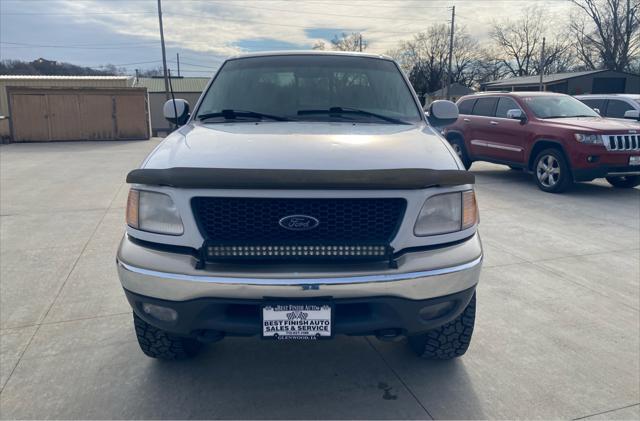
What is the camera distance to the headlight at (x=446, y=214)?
85.4 inches

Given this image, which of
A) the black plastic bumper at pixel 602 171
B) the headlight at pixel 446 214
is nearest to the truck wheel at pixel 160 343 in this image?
the headlight at pixel 446 214

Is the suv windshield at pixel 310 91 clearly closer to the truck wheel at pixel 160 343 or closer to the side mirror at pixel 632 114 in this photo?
the truck wheel at pixel 160 343

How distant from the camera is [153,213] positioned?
2.20 meters

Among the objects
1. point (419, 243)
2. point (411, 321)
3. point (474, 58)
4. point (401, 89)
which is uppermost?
point (474, 58)

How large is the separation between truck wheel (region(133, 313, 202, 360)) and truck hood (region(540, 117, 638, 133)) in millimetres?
7307

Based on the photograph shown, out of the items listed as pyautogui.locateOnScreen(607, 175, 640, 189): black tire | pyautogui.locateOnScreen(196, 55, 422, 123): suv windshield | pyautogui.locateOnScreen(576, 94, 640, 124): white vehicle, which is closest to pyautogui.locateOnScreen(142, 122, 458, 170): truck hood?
pyautogui.locateOnScreen(196, 55, 422, 123): suv windshield

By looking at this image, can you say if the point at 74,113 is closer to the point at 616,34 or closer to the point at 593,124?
the point at 593,124

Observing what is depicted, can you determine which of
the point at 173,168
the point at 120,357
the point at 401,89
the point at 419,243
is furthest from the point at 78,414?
the point at 401,89

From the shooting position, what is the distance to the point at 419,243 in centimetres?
214

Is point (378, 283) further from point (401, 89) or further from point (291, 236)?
point (401, 89)

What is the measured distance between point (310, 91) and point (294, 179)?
1.52 metres

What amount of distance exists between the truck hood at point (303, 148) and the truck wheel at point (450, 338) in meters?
0.88

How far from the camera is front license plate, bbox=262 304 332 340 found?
2045 millimetres

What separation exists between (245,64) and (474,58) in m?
64.8
